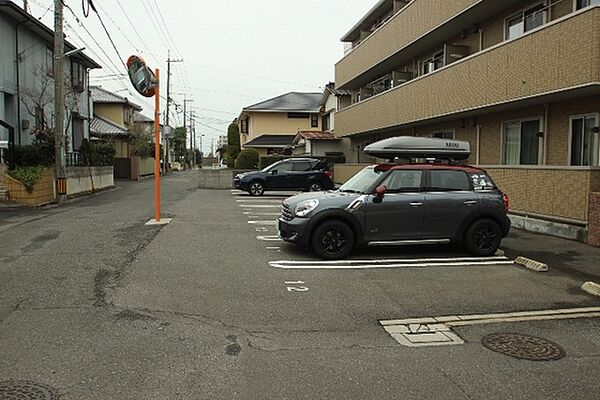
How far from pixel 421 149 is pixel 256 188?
44.0ft

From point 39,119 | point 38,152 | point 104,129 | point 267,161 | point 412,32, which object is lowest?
point 267,161

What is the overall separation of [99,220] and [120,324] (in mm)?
8863

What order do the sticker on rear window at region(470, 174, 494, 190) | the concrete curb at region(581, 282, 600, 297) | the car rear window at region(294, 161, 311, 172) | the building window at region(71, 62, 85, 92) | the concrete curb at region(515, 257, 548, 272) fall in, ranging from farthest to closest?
1. the building window at region(71, 62, 85, 92)
2. the car rear window at region(294, 161, 311, 172)
3. the sticker on rear window at region(470, 174, 494, 190)
4. the concrete curb at region(515, 257, 548, 272)
5. the concrete curb at region(581, 282, 600, 297)

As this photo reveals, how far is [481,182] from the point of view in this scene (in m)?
9.33

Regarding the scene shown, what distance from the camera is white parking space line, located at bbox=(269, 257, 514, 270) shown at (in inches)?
324

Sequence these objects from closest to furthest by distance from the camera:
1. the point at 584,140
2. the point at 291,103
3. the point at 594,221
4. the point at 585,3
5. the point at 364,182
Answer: the point at 364,182, the point at 594,221, the point at 585,3, the point at 584,140, the point at 291,103

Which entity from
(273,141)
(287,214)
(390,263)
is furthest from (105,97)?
(390,263)

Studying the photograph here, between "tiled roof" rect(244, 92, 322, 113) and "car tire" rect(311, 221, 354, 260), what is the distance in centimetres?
3657

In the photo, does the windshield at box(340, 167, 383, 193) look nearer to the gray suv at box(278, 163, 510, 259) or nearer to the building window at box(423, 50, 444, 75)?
the gray suv at box(278, 163, 510, 259)

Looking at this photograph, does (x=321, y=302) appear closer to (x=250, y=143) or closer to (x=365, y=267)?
(x=365, y=267)

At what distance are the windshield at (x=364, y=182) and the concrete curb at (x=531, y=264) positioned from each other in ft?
8.81

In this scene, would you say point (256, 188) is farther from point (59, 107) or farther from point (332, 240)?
point (332, 240)

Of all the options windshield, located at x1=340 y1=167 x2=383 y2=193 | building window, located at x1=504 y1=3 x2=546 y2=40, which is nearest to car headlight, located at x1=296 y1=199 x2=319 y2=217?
windshield, located at x1=340 y1=167 x2=383 y2=193

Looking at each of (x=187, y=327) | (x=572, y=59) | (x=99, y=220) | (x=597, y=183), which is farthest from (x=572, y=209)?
(x=99, y=220)
